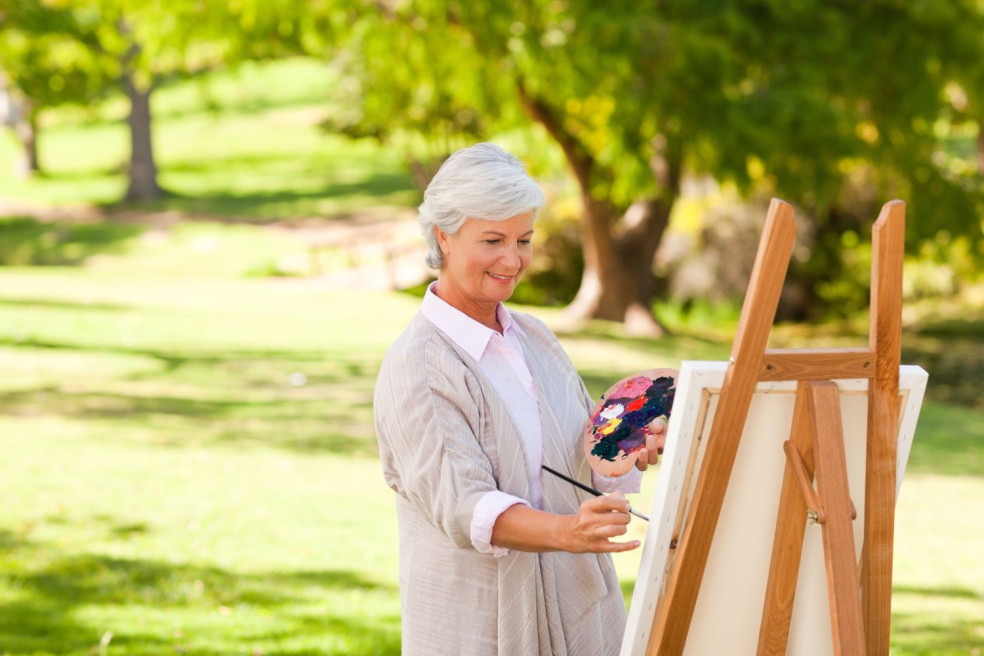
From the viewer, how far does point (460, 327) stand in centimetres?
262

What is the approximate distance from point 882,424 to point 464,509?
0.88 metres

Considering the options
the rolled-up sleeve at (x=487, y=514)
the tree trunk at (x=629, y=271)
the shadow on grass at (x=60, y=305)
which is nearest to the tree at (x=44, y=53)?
the shadow on grass at (x=60, y=305)

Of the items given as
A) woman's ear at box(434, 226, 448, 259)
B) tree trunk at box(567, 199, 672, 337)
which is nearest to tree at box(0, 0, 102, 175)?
tree trunk at box(567, 199, 672, 337)

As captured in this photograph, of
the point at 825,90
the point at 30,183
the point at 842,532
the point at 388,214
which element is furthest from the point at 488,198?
the point at 30,183

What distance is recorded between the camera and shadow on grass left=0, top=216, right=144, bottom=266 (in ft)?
83.0

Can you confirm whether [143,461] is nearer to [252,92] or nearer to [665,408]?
[665,408]

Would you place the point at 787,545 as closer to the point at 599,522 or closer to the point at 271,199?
the point at 599,522

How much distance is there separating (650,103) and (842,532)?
37.9 feet

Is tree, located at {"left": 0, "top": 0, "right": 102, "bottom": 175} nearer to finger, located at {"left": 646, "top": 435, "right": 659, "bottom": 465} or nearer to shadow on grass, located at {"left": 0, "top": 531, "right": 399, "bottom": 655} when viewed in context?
shadow on grass, located at {"left": 0, "top": 531, "right": 399, "bottom": 655}

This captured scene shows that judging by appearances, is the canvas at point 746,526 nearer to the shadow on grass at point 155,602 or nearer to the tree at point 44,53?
the shadow on grass at point 155,602

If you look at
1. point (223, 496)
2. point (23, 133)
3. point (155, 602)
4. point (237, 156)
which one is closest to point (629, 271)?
point (223, 496)

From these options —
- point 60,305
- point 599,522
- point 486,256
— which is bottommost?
point 60,305

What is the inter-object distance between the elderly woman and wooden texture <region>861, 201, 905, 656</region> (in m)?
0.50

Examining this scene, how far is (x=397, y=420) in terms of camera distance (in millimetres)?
2494
